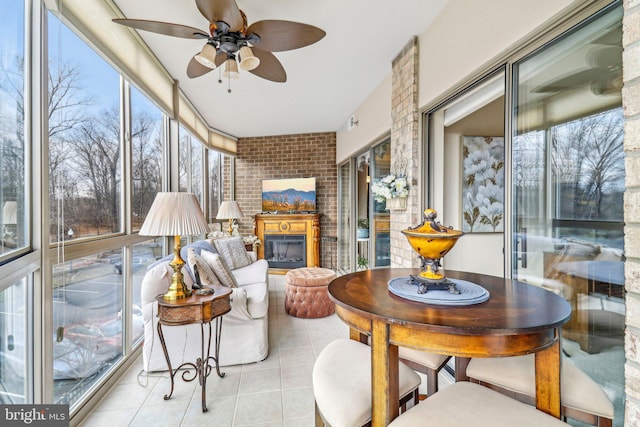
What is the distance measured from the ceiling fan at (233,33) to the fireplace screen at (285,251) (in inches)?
155

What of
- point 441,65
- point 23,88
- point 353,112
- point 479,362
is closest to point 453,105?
point 441,65

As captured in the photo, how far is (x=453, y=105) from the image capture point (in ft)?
7.83

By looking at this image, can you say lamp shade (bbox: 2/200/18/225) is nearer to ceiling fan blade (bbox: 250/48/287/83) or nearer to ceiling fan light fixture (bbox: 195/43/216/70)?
ceiling fan light fixture (bbox: 195/43/216/70)

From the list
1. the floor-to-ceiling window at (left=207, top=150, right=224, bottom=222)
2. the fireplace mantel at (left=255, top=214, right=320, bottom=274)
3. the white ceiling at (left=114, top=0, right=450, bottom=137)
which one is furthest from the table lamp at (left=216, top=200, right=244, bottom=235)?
the white ceiling at (left=114, top=0, right=450, bottom=137)

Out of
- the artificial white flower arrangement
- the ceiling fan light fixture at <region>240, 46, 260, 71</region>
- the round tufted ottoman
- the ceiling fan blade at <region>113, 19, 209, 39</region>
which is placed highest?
the ceiling fan blade at <region>113, 19, 209, 39</region>

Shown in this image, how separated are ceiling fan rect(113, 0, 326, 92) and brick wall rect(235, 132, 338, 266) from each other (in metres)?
3.79

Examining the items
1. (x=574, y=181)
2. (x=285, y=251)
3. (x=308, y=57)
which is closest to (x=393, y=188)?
(x=574, y=181)

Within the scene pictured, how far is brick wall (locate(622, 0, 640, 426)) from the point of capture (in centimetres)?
84

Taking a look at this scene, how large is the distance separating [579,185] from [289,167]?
5.05m

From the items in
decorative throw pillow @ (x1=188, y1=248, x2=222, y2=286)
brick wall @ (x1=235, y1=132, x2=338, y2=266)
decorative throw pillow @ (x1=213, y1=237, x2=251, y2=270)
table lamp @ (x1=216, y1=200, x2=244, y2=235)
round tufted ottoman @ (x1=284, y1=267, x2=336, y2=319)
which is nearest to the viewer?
decorative throw pillow @ (x1=188, y1=248, x2=222, y2=286)

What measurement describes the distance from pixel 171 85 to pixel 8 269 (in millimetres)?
2740

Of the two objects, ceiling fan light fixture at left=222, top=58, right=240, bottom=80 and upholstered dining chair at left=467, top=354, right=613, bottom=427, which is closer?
upholstered dining chair at left=467, top=354, right=613, bottom=427

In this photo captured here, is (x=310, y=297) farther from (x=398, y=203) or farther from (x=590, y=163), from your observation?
(x=590, y=163)

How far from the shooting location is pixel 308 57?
9.34 feet
